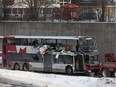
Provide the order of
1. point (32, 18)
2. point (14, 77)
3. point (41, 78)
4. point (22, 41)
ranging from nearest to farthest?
point (41, 78) → point (14, 77) → point (22, 41) → point (32, 18)

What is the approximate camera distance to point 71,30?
4453cm

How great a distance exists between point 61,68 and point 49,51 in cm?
190

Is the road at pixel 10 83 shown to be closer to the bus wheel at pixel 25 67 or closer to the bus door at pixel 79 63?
the bus door at pixel 79 63

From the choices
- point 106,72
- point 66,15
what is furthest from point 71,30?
point 106,72

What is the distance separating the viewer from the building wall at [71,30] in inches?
1663

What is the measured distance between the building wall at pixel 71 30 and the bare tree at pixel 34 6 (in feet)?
13.3

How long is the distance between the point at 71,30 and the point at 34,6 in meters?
10.5

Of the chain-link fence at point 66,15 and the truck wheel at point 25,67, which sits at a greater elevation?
the chain-link fence at point 66,15

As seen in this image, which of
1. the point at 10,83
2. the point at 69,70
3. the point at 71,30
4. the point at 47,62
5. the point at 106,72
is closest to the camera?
the point at 10,83

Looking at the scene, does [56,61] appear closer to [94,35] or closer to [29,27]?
[94,35]

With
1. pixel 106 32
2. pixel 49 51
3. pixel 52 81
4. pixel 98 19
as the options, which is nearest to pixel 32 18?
pixel 98 19

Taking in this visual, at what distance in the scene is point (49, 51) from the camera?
3541 cm

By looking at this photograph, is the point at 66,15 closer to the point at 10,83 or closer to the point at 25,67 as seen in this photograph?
the point at 25,67

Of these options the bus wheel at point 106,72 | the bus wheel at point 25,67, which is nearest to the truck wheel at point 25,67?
the bus wheel at point 25,67
